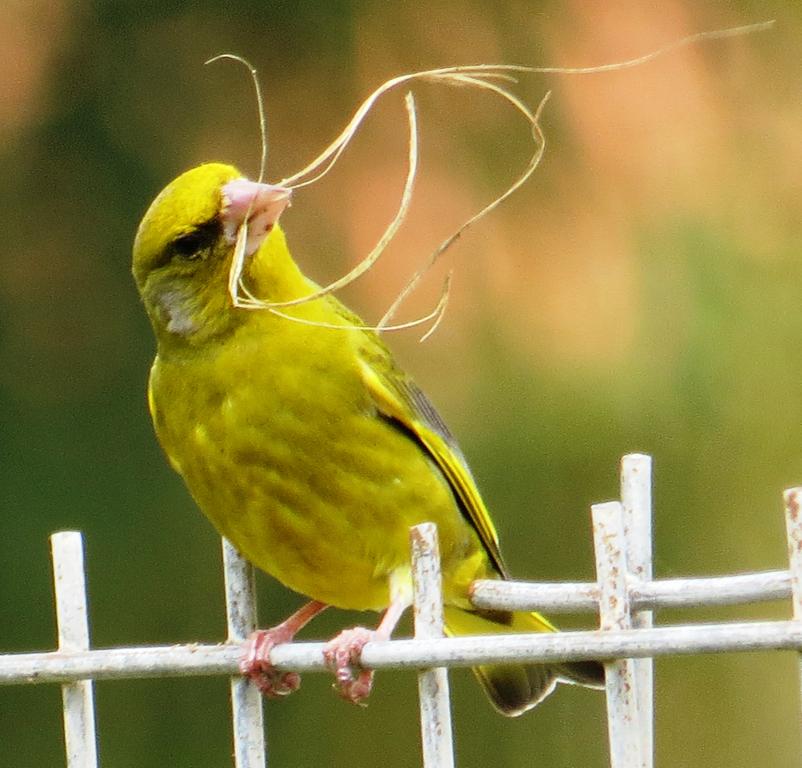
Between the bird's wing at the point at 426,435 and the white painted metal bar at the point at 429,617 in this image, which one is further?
the bird's wing at the point at 426,435

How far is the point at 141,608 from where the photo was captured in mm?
3805

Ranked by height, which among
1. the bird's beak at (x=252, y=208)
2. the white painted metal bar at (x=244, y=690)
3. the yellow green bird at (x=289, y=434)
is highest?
the bird's beak at (x=252, y=208)

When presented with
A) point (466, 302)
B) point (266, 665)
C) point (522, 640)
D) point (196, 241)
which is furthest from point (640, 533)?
point (466, 302)

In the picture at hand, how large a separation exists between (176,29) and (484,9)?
0.76m

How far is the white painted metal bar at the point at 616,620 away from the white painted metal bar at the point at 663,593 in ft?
0.13

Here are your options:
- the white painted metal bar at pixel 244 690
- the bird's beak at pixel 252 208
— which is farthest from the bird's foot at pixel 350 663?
the bird's beak at pixel 252 208

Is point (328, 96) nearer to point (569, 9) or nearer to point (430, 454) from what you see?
point (569, 9)

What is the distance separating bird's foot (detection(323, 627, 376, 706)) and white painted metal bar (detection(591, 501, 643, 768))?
27 centimetres

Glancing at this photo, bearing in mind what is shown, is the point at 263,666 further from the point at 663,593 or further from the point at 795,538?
the point at 795,538

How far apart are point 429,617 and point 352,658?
0.13m

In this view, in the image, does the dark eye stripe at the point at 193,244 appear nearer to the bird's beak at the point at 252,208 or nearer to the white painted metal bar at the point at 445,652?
the bird's beak at the point at 252,208

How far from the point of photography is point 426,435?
2.61 m

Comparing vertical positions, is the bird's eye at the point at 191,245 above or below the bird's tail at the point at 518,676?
above

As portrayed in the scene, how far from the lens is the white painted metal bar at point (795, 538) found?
139cm
